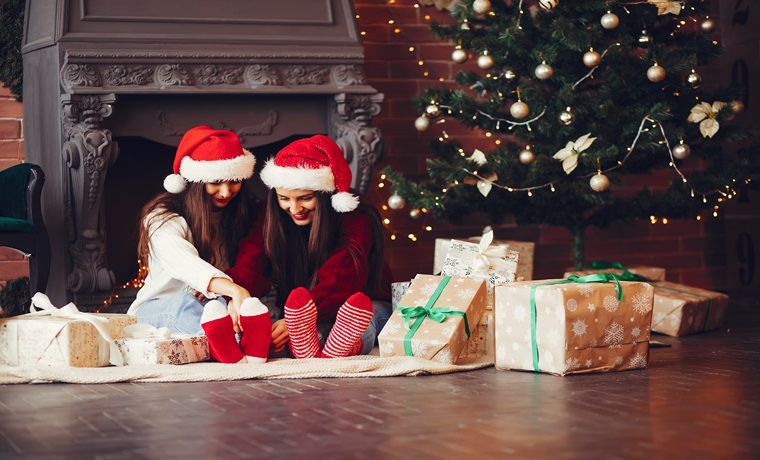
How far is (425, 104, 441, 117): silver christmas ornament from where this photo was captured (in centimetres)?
440

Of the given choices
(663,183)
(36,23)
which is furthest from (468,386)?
(663,183)

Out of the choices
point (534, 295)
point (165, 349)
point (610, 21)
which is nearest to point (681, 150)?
point (610, 21)

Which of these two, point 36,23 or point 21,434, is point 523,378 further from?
point 36,23

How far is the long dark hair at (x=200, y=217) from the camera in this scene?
3533mm

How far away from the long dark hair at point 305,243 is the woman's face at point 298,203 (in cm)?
2

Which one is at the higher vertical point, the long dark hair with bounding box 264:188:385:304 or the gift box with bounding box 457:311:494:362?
the long dark hair with bounding box 264:188:385:304

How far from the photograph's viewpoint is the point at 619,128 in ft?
13.9

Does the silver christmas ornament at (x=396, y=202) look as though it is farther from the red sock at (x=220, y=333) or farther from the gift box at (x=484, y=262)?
the red sock at (x=220, y=333)

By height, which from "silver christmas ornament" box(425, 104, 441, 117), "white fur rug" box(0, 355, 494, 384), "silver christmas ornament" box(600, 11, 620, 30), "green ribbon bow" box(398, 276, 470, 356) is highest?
"silver christmas ornament" box(600, 11, 620, 30)

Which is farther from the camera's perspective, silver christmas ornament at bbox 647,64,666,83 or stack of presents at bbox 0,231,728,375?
silver christmas ornament at bbox 647,64,666,83

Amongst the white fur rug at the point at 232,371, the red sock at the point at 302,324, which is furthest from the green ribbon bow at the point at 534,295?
the red sock at the point at 302,324

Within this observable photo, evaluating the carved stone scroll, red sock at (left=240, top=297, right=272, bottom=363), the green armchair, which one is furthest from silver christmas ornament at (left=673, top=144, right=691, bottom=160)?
the green armchair

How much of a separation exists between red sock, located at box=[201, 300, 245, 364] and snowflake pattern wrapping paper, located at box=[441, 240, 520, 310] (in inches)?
34.0

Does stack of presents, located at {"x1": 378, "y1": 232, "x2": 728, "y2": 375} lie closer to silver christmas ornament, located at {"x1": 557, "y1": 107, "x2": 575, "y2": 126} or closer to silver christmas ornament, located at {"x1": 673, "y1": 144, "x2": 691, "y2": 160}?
silver christmas ornament, located at {"x1": 557, "y1": 107, "x2": 575, "y2": 126}
